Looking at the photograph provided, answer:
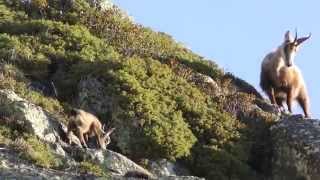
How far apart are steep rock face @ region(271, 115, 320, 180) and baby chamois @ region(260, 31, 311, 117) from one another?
3.44m

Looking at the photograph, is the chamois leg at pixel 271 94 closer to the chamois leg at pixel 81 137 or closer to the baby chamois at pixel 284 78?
the baby chamois at pixel 284 78

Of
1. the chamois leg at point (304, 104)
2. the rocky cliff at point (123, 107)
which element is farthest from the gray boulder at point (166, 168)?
the chamois leg at point (304, 104)

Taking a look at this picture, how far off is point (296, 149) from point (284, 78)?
4.87 meters

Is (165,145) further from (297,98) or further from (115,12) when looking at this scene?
(115,12)

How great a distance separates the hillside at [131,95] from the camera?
60.7 ft

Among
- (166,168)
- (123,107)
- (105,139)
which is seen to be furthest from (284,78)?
(105,139)

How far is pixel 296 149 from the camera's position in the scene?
1858 centimetres

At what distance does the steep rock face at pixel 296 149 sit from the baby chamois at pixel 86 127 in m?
3.40

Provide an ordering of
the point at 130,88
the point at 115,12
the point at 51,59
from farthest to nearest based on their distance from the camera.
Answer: the point at 115,12, the point at 51,59, the point at 130,88

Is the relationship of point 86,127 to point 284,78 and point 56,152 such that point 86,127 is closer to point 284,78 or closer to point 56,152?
point 56,152

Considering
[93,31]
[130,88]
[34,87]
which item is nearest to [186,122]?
[130,88]

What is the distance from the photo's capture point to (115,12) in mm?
26266

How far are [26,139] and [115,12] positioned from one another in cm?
1019

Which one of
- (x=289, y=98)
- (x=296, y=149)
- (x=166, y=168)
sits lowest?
(x=166, y=168)
